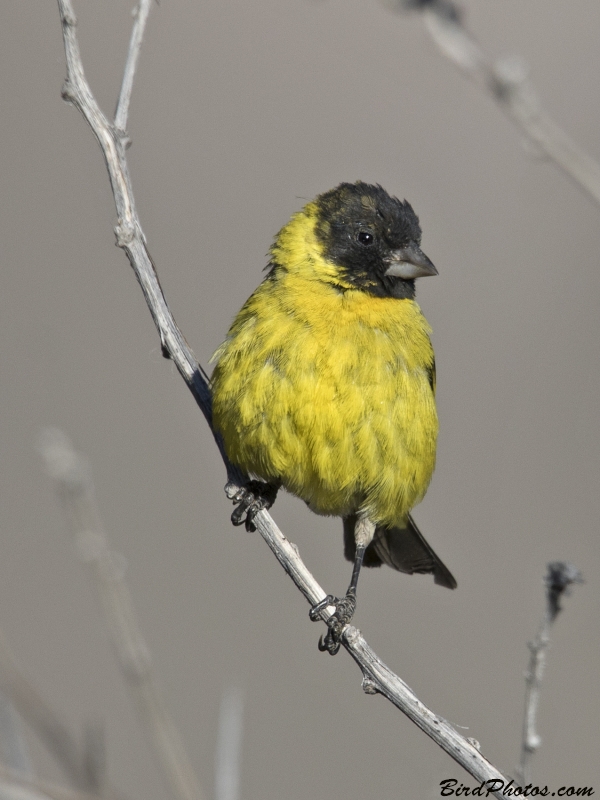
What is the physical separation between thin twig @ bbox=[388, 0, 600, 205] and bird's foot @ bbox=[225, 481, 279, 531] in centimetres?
226

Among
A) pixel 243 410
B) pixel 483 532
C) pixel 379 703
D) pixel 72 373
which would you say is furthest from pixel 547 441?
pixel 243 410

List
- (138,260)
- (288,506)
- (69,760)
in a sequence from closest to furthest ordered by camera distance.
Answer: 1. (69,760)
2. (138,260)
3. (288,506)

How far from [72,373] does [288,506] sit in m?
2.28

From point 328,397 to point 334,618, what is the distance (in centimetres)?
88

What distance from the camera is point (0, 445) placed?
25.0 ft

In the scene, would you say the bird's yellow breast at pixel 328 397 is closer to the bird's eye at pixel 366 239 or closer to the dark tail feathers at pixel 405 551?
the bird's eye at pixel 366 239

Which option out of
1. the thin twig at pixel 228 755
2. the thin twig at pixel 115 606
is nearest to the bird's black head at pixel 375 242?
the thin twig at pixel 228 755

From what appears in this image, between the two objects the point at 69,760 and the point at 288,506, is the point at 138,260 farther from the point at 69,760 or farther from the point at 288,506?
the point at 288,506

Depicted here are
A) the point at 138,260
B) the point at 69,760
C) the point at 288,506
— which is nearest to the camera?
the point at 69,760

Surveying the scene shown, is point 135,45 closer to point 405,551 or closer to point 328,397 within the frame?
point 328,397

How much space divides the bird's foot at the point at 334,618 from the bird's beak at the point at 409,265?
1450mm

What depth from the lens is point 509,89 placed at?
2.05 m

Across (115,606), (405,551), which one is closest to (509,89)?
(115,606)

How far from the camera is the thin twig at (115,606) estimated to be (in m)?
2.19
